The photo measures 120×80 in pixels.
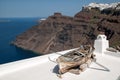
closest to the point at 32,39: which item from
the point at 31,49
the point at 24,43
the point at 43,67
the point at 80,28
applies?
the point at 24,43

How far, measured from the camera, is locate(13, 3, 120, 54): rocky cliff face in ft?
149

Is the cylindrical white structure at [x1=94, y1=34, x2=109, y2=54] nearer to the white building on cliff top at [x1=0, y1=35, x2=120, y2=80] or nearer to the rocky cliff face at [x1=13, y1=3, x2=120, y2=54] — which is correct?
the white building on cliff top at [x1=0, y1=35, x2=120, y2=80]

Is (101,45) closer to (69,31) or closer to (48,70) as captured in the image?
(48,70)

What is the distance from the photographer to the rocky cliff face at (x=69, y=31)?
149 feet

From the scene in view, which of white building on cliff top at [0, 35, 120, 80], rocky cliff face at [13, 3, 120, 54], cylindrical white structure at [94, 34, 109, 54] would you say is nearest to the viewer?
white building on cliff top at [0, 35, 120, 80]

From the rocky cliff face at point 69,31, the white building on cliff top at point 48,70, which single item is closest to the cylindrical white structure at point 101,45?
the white building on cliff top at point 48,70

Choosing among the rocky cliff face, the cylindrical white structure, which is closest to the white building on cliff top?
the cylindrical white structure

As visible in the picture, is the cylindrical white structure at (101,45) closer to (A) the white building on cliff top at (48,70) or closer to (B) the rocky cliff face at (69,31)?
(A) the white building on cliff top at (48,70)

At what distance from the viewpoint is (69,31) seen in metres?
56.2

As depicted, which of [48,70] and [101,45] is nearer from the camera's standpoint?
[48,70]

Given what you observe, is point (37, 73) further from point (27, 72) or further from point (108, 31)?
point (108, 31)

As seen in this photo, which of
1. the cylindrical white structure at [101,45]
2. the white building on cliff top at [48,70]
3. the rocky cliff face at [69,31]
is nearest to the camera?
the white building on cliff top at [48,70]

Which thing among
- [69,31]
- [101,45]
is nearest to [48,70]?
[101,45]

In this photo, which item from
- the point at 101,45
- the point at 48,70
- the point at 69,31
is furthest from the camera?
the point at 69,31
